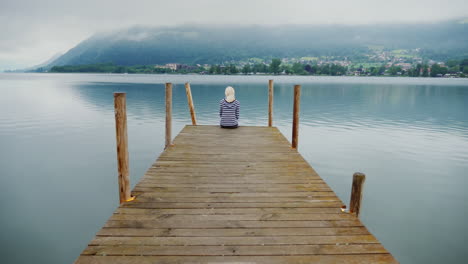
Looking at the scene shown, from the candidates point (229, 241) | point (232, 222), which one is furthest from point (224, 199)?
point (229, 241)

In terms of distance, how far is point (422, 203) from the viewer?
30.8 feet

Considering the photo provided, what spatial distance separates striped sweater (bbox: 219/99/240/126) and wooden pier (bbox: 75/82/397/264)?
4.69 metres

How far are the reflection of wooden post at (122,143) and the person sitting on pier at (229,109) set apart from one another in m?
6.76

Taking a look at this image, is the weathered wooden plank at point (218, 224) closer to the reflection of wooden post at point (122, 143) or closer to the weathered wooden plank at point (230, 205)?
the weathered wooden plank at point (230, 205)

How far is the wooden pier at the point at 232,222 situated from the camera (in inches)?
144

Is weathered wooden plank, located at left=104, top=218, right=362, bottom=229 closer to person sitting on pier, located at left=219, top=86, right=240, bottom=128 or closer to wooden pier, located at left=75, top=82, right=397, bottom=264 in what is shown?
wooden pier, located at left=75, top=82, right=397, bottom=264

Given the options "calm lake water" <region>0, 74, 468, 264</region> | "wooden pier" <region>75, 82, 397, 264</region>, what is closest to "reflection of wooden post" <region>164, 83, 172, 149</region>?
"calm lake water" <region>0, 74, 468, 264</region>

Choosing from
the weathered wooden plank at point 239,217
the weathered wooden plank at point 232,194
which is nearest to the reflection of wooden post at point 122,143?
the weathered wooden plank at point 232,194

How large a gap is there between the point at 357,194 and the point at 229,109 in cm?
768

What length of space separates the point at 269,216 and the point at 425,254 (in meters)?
4.37

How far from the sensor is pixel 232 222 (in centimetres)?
445

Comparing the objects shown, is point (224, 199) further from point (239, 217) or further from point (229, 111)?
point (229, 111)

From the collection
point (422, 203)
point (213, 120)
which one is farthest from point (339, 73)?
point (422, 203)

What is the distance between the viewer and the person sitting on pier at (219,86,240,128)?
11727 millimetres
